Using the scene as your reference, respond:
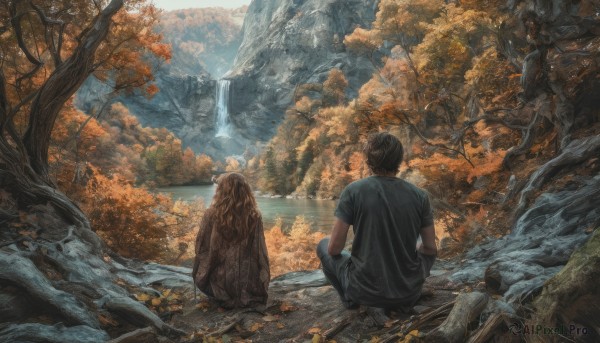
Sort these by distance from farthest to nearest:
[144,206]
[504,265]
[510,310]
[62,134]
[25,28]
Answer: [62,134] < [144,206] < [25,28] < [504,265] < [510,310]

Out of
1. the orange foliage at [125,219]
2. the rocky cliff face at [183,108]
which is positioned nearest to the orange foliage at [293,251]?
the orange foliage at [125,219]

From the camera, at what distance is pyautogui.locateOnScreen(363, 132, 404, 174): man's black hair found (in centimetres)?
304

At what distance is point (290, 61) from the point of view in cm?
8006

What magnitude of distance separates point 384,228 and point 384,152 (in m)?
0.56

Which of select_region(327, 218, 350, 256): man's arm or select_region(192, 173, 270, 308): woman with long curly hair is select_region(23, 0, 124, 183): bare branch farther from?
select_region(327, 218, 350, 256): man's arm

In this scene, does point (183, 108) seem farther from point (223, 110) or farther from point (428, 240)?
point (428, 240)

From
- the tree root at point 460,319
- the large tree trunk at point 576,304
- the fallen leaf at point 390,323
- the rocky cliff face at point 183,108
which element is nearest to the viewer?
the large tree trunk at point 576,304

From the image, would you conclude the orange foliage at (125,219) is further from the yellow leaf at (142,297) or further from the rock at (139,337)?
the rock at (139,337)

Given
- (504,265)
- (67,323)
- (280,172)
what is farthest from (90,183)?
(280,172)

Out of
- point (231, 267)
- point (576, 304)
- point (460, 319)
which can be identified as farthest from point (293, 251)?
point (576, 304)

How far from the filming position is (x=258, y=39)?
98.7m

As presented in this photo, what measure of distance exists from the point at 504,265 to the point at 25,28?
8.63 metres

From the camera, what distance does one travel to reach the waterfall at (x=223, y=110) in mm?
88519

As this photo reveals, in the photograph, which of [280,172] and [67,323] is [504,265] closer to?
[67,323]
